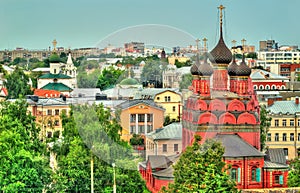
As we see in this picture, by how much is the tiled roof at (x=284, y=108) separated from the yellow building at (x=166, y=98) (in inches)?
203

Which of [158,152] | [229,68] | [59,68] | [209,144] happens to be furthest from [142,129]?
[59,68]

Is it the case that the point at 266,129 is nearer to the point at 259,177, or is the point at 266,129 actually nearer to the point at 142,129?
the point at 259,177

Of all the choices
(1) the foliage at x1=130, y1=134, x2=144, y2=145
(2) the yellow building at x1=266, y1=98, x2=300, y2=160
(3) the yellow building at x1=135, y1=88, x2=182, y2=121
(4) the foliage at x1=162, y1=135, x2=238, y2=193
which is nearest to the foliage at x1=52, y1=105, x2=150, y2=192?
(1) the foliage at x1=130, y1=134, x2=144, y2=145

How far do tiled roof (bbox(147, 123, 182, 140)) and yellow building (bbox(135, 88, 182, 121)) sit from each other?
1.04 meters

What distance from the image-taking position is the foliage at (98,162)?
2395cm

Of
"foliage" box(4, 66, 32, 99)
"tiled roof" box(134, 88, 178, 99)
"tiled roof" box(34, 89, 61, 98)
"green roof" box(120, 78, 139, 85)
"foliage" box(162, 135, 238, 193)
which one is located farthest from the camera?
"foliage" box(4, 66, 32, 99)

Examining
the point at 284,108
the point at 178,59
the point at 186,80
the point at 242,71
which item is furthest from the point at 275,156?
the point at 284,108

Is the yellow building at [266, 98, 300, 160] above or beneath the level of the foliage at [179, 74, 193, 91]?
beneath

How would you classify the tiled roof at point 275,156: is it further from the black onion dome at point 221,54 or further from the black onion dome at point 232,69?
the black onion dome at point 221,54

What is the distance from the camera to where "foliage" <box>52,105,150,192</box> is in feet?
78.6

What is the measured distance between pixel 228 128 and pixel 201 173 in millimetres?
6745

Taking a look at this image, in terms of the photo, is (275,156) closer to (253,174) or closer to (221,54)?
(253,174)

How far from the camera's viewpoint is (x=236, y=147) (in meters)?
27.1

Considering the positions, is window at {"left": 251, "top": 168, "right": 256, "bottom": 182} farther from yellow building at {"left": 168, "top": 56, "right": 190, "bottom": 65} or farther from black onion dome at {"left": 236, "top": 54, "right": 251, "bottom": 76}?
black onion dome at {"left": 236, "top": 54, "right": 251, "bottom": 76}
